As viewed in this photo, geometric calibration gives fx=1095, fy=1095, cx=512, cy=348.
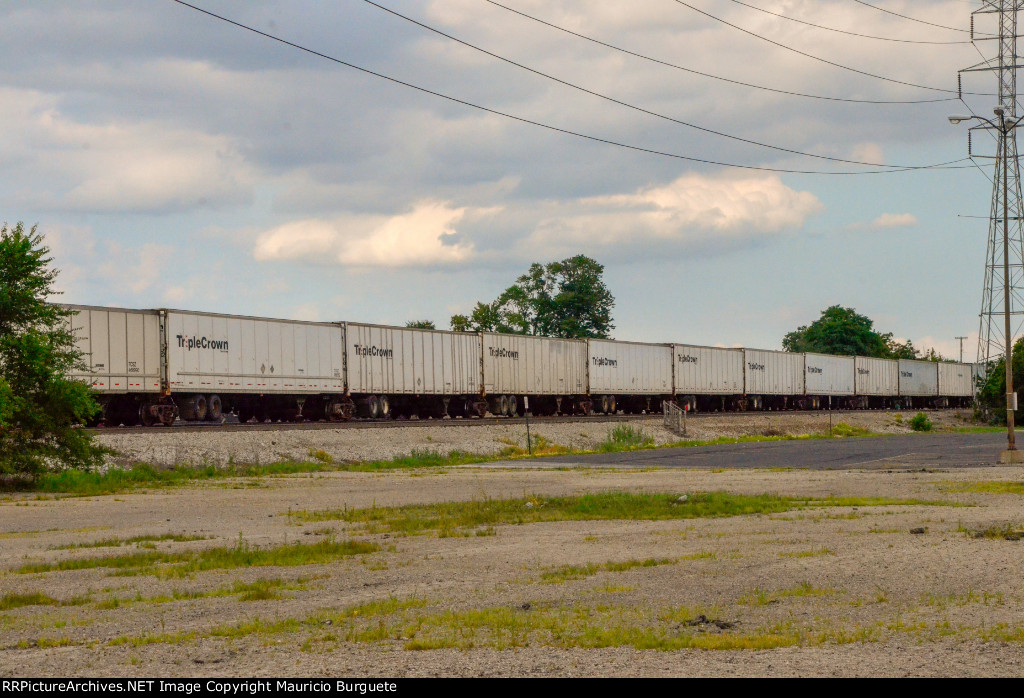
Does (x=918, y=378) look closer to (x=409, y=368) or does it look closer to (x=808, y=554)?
(x=409, y=368)

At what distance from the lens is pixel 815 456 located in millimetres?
37062

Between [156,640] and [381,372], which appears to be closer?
[156,640]

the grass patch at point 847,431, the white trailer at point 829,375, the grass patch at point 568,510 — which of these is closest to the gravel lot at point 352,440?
the grass patch at point 847,431

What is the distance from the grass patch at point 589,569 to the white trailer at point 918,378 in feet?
294

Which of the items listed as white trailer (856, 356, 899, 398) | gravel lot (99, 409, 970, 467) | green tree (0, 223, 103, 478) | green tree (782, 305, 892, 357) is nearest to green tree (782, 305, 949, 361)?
green tree (782, 305, 892, 357)

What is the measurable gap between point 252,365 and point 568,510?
80.8ft

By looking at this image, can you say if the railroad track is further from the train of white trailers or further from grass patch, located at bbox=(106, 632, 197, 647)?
grass patch, located at bbox=(106, 632, 197, 647)

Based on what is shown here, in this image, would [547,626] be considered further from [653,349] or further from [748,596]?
[653,349]

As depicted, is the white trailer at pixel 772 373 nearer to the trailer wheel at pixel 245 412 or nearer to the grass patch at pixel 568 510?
the trailer wheel at pixel 245 412

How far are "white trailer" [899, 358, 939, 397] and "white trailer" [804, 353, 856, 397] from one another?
33.5 feet

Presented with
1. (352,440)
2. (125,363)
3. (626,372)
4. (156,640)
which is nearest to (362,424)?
(352,440)

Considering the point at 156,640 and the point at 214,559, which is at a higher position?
the point at 156,640

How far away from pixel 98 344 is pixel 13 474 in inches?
371

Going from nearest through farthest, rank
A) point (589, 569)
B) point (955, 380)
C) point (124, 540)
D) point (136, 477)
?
point (589, 569) < point (124, 540) < point (136, 477) < point (955, 380)
